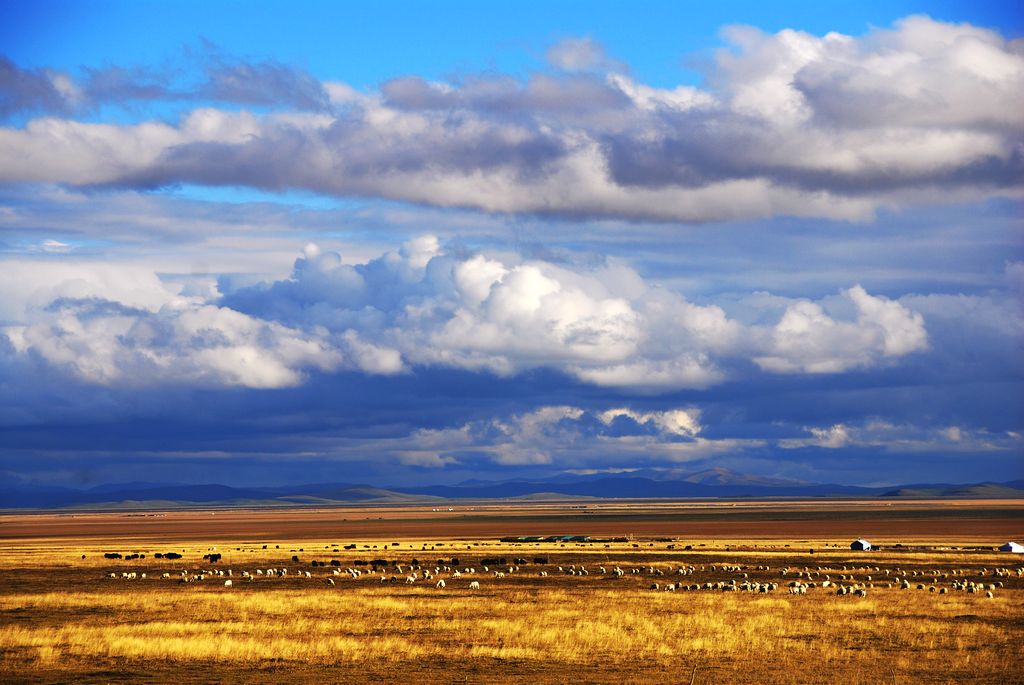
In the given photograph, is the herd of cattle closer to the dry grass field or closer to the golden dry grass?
the dry grass field

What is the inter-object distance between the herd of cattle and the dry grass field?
0.23 meters

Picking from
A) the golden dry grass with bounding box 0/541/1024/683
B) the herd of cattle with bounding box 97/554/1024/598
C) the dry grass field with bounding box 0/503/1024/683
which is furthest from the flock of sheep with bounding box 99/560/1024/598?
the golden dry grass with bounding box 0/541/1024/683

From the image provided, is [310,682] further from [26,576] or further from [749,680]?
[26,576]

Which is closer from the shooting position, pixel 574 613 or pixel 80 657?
pixel 80 657

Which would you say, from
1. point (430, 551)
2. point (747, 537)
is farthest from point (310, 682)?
point (747, 537)

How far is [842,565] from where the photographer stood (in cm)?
6750

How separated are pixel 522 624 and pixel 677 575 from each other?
74.9 feet

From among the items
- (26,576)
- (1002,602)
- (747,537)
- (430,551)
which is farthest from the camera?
(747,537)

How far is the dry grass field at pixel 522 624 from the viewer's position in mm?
30828

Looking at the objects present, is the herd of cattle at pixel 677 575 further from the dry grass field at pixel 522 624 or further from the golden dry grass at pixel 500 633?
the golden dry grass at pixel 500 633

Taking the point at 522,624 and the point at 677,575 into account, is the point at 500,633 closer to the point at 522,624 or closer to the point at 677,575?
the point at 522,624

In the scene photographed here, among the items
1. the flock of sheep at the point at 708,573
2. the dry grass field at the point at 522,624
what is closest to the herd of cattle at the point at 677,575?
the flock of sheep at the point at 708,573

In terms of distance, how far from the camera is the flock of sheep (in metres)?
52.0

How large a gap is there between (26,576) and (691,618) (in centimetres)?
4007
